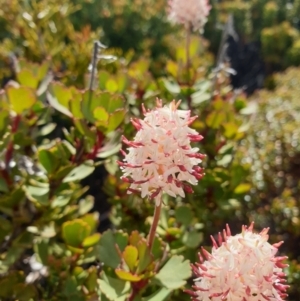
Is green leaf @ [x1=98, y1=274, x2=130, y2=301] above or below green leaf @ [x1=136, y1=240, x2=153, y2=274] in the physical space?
below

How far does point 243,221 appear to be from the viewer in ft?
5.83

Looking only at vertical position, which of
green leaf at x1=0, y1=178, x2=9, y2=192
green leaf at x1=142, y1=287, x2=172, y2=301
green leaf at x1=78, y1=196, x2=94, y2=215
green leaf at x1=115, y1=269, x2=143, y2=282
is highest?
green leaf at x1=0, y1=178, x2=9, y2=192

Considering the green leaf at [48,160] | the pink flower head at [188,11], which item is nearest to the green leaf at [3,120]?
the green leaf at [48,160]

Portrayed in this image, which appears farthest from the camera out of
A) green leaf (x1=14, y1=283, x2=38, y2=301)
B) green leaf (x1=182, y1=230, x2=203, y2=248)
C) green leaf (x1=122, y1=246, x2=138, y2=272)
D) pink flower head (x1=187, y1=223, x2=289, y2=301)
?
green leaf (x1=182, y1=230, x2=203, y2=248)

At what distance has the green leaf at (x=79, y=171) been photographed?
1.08 m

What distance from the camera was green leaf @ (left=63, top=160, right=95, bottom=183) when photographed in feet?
3.53

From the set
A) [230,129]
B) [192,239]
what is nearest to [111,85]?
[230,129]

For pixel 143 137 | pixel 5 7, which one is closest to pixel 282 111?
pixel 5 7

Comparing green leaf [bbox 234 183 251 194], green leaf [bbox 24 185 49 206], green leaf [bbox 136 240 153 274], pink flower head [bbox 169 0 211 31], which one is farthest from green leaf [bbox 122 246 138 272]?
pink flower head [bbox 169 0 211 31]

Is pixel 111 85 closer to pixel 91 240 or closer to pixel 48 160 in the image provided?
pixel 48 160

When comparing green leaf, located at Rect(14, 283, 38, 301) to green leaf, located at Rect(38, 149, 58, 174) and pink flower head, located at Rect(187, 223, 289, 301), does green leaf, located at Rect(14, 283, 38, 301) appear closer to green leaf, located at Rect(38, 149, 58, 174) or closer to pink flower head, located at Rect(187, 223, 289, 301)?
green leaf, located at Rect(38, 149, 58, 174)

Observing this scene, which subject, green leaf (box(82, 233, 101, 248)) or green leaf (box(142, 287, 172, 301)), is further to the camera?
green leaf (box(82, 233, 101, 248))

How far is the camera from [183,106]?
4.79 ft

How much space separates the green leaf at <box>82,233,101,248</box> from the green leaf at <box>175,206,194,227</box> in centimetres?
22
